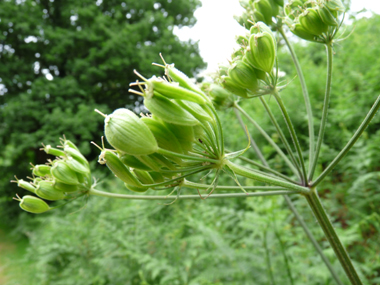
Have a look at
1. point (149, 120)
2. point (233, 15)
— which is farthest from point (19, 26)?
point (149, 120)

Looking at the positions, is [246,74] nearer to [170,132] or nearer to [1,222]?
[170,132]

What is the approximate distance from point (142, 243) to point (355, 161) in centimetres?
307

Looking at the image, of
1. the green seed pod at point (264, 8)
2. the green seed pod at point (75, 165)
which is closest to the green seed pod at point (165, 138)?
the green seed pod at point (75, 165)

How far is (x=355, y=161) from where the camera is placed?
3645 millimetres

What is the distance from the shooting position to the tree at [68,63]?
33.7ft

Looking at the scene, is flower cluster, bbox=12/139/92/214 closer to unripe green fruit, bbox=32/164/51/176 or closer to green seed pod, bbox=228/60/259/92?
unripe green fruit, bbox=32/164/51/176

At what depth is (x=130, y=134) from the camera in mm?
849

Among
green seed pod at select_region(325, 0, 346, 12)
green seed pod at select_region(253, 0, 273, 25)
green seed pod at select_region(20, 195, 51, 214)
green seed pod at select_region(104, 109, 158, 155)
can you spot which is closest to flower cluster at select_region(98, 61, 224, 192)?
green seed pod at select_region(104, 109, 158, 155)

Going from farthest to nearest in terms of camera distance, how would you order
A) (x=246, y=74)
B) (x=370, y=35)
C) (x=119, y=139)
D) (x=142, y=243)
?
(x=370, y=35), (x=142, y=243), (x=246, y=74), (x=119, y=139)

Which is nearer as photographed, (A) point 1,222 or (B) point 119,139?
(B) point 119,139

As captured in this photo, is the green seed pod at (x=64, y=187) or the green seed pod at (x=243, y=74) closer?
the green seed pod at (x=243, y=74)

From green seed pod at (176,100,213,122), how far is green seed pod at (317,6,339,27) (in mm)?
860

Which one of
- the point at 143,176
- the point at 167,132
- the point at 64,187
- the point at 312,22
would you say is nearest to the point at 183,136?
the point at 167,132

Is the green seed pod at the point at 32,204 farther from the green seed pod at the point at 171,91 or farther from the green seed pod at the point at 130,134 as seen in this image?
the green seed pod at the point at 171,91
